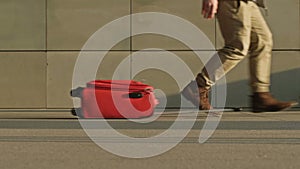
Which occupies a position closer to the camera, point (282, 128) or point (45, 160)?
point (45, 160)

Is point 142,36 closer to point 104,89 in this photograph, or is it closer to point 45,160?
point 104,89

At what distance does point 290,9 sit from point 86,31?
422 cm

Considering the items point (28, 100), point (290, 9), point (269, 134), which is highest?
point (290, 9)

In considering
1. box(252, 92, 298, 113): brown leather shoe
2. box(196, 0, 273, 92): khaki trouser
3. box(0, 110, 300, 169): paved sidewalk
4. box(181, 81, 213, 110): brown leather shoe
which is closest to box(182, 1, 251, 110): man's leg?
box(196, 0, 273, 92): khaki trouser

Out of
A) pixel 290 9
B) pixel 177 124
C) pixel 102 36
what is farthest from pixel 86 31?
pixel 177 124

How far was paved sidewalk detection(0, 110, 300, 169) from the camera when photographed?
6055 millimetres

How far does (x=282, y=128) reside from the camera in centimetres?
939

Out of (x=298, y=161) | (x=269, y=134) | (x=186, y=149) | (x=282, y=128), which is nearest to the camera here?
(x=298, y=161)

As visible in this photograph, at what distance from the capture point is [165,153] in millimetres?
6680

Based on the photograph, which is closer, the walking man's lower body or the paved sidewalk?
the walking man's lower body

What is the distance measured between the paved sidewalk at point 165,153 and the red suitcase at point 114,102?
3.27 ft

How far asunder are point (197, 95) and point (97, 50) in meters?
10.1

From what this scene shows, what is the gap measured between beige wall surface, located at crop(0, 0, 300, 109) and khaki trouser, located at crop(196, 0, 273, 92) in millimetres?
9946

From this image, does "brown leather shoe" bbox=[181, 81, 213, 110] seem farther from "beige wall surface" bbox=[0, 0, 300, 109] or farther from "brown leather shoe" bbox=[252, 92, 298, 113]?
"beige wall surface" bbox=[0, 0, 300, 109]
